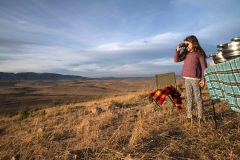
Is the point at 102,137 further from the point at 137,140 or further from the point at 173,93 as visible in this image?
the point at 173,93

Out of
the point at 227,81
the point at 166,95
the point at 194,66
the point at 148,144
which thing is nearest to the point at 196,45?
the point at 194,66

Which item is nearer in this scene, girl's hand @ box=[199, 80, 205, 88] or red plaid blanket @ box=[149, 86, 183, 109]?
girl's hand @ box=[199, 80, 205, 88]

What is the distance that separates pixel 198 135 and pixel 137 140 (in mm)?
950

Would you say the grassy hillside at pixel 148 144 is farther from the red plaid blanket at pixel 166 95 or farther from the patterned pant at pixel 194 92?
the red plaid blanket at pixel 166 95

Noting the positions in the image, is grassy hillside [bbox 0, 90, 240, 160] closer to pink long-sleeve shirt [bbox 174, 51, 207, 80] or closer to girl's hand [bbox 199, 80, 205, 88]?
girl's hand [bbox 199, 80, 205, 88]

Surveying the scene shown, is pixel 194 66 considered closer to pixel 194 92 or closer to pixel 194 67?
pixel 194 67

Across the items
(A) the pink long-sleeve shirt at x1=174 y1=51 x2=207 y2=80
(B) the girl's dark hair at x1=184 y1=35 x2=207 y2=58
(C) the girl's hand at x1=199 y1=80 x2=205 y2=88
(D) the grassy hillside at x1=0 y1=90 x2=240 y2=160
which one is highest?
(B) the girl's dark hair at x1=184 y1=35 x2=207 y2=58

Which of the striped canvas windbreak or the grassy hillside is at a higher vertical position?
the striped canvas windbreak

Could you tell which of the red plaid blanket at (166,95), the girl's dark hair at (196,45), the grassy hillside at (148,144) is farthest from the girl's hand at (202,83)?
the red plaid blanket at (166,95)

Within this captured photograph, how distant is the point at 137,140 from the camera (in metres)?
3.91

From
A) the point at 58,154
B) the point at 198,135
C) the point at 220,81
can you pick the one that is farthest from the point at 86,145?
the point at 220,81

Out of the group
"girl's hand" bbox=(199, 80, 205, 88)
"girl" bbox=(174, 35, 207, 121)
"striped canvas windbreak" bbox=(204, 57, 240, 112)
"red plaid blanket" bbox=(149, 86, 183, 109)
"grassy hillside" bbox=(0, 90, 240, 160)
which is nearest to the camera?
"striped canvas windbreak" bbox=(204, 57, 240, 112)

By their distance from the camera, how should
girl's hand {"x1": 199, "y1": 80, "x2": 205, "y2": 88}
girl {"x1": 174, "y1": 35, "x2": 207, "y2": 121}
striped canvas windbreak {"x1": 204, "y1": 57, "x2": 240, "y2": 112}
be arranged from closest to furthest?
1. striped canvas windbreak {"x1": 204, "y1": 57, "x2": 240, "y2": 112}
2. girl's hand {"x1": 199, "y1": 80, "x2": 205, "y2": 88}
3. girl {"x1": 174, "y1": 35, "x2": 207, "y2": 121}

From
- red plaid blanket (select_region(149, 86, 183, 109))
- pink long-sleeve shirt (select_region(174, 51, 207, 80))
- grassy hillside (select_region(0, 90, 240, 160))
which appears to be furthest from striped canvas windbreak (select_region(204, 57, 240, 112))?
red plaid blanket (select_region(149, 86, 183, 109))
